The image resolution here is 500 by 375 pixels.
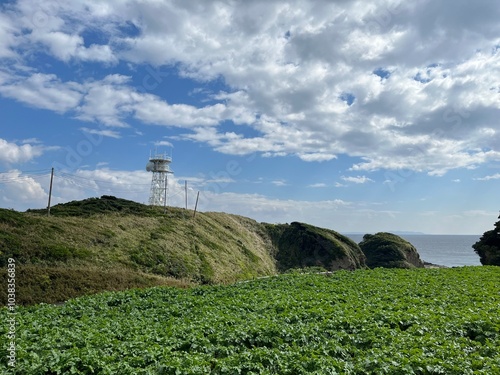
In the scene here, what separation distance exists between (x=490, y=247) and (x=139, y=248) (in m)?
48.7

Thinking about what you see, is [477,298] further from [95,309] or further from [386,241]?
[386,241]

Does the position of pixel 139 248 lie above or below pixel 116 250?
above

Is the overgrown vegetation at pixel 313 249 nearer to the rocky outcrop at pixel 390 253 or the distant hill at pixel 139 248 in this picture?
the distant hill at pixel 139 248

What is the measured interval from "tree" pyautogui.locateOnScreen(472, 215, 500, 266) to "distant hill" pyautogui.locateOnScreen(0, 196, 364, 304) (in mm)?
24611

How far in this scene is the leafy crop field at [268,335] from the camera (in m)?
9.41

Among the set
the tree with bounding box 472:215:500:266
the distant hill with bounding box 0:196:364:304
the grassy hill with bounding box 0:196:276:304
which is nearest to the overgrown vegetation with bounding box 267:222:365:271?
the distant hill with bounding box 0:196:364:304

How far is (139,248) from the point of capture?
4547 centimetres

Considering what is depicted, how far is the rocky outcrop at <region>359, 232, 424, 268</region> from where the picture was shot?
86.4 meters

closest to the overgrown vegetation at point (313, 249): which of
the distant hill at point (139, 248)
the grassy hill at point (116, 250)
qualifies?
the distant hill at point (139, 248)

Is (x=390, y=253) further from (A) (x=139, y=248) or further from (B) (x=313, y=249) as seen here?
(A) (x=139, y=248)

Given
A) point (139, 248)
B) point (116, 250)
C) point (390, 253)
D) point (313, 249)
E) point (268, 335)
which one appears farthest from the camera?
point (390, 253)

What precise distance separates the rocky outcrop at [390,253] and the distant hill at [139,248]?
666 cm

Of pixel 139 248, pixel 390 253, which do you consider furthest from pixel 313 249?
pixel 139 248

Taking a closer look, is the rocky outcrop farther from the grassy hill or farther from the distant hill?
the grassy hill
